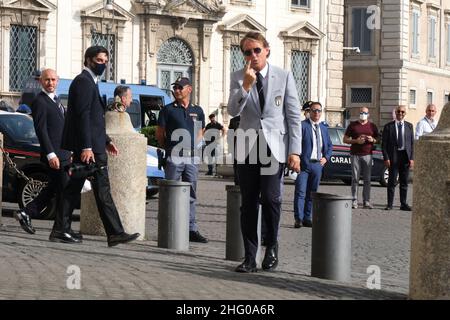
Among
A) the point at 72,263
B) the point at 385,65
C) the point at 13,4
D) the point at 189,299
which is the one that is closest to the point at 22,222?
the point at 72,263

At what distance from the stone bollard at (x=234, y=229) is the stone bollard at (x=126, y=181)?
2.15 metres

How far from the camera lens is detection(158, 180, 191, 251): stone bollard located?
42.7 ft

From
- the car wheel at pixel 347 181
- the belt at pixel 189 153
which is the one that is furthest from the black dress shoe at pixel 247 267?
the car wheel at pixel 347 181

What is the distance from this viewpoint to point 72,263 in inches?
410

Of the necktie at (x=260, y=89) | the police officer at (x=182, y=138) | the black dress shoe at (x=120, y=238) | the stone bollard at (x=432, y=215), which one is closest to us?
the stone bollard at (x=432, y=215)

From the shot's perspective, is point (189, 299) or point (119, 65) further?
point (119, 65)

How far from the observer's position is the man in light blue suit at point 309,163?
17906 mm

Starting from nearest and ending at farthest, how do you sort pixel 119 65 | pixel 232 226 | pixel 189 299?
pixel 189 299 → pixel 232 226 → pixel 119 65

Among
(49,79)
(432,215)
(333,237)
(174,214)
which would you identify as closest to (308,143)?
(49,79)

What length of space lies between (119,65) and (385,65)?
1995 cm

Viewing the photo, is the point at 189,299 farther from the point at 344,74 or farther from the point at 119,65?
the point at 344,74

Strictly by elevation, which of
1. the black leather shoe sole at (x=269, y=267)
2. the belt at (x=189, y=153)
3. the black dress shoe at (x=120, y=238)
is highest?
the belt at (x=189, y=153)

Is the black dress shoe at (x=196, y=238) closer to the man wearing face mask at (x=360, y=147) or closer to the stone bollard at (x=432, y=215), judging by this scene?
the stone bollard at (x=432, y=215)

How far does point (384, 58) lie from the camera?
62.3 m
